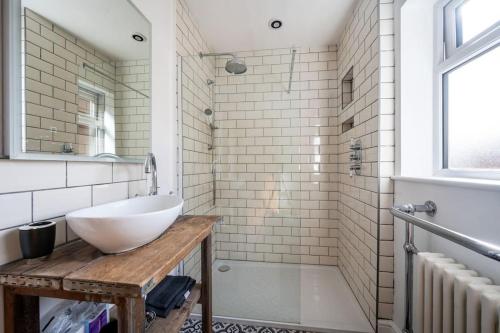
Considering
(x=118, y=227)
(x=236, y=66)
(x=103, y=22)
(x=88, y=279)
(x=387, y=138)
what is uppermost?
(x=236, y=66)

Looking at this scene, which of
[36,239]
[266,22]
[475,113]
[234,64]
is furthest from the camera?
[234,64]

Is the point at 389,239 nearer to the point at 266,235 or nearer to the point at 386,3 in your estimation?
the point at 266,235

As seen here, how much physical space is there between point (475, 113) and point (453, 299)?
87 centimetres

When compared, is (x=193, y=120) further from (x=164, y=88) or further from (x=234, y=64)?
(x=234, y=64)

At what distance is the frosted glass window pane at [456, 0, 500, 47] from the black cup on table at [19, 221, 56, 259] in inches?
75.5

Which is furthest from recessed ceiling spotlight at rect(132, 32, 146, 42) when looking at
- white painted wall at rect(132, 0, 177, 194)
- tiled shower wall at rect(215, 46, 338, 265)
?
tiled shower wall at rect(215, 46, 338, 265)

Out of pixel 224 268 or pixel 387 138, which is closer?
A: pixel 387 138

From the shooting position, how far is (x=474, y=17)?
42.3 inches

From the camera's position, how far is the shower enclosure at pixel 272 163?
225 centimetres

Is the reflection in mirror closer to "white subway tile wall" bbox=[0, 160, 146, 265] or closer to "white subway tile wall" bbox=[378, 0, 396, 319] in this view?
"white subway tile wall" bbox=[0, 160, 146, 265]

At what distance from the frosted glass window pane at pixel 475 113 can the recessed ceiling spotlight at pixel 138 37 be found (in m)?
1.80

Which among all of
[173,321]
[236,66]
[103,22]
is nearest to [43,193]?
[173,321]

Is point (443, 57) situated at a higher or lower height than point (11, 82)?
higher

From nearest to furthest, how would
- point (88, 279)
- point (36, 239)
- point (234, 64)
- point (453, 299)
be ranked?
point (88, 279), point (36, 239), point (453, 299), point (234, 64)
